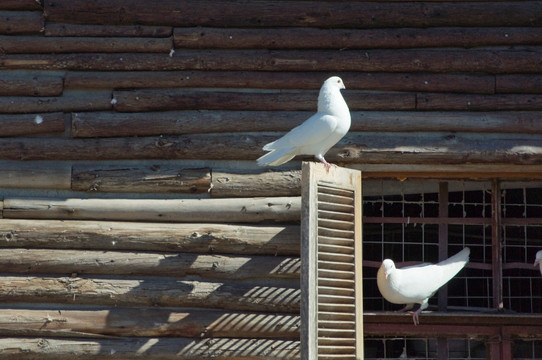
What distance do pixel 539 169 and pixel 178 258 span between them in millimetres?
A: 2623

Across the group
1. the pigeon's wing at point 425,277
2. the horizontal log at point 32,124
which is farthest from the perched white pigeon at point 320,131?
the horizontal log at point 32,124

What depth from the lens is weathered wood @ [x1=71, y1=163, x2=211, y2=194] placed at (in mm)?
6254

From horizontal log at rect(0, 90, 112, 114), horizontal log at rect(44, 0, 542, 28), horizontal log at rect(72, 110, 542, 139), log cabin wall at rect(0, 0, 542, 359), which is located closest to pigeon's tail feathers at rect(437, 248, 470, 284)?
log cabin wall at rect(0, 0, 542, 359)

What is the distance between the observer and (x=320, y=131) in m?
5.52

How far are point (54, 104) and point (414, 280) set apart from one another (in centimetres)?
284

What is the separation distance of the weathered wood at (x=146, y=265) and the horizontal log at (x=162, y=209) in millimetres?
271

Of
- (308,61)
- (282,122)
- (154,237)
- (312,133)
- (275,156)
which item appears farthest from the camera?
(308,61)

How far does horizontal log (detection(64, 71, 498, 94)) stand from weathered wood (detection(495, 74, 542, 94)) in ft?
0.19

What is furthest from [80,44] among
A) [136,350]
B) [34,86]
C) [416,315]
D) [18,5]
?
[416,315]

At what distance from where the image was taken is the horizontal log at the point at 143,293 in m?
6.10

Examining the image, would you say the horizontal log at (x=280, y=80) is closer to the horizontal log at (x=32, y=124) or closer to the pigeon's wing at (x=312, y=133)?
the horizontal log at (x=32, y=124)

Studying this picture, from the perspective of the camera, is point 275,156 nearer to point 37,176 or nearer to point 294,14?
point 294,14

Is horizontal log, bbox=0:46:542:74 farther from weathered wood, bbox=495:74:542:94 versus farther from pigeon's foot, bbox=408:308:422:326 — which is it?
pigeon's foot, bbox=408:308:422:326

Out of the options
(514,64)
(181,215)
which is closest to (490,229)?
(514,64)
